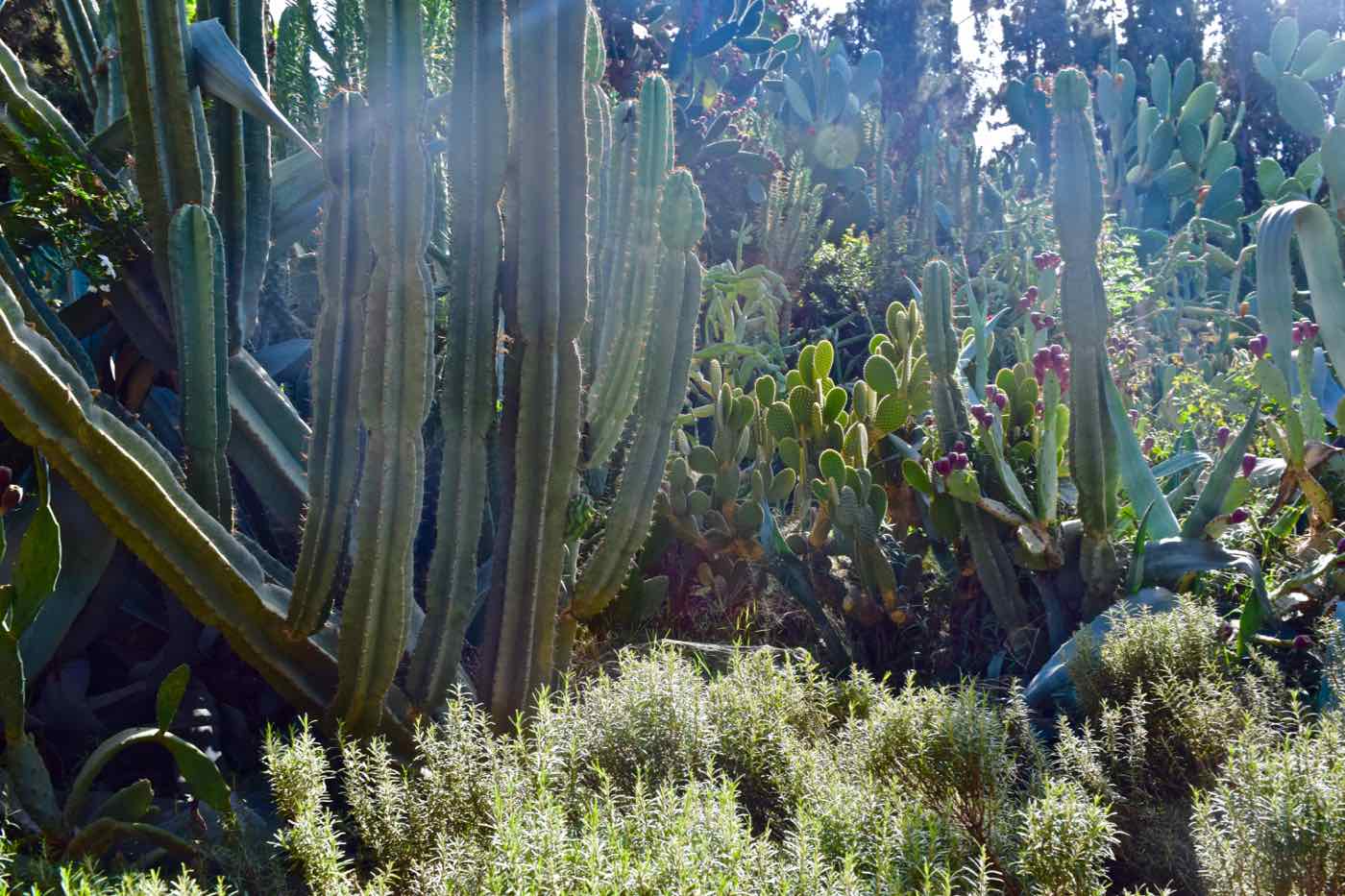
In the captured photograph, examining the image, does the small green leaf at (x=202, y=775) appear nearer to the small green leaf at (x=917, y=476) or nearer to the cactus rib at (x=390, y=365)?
the cactus rib at (x=390, y=365)

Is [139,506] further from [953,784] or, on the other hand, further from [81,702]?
[953,784]

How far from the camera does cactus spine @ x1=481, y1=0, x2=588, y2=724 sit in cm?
227

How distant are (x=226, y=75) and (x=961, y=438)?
2101 millimetres

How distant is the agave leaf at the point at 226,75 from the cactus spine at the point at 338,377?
288 mm

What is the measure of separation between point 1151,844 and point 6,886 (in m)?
1.79

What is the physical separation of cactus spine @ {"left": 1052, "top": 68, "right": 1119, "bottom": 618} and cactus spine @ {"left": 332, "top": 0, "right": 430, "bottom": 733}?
1.65 m

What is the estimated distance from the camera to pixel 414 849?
1778 mm

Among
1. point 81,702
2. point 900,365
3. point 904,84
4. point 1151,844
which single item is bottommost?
point 1151,844

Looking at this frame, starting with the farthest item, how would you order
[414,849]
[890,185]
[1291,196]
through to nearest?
1. [890,185]
2. [1291,196]
3. [414,849]

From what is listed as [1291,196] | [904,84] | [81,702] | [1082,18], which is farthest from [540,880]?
[1082,18]

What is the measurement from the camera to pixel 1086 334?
9.52 ft

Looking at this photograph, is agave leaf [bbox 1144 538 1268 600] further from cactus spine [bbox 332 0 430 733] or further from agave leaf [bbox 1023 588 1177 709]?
cactus spine [bbox 332 0 430 733]

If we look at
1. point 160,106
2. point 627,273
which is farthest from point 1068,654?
point 160,106

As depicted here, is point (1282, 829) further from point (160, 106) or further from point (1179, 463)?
point (160, 106)
